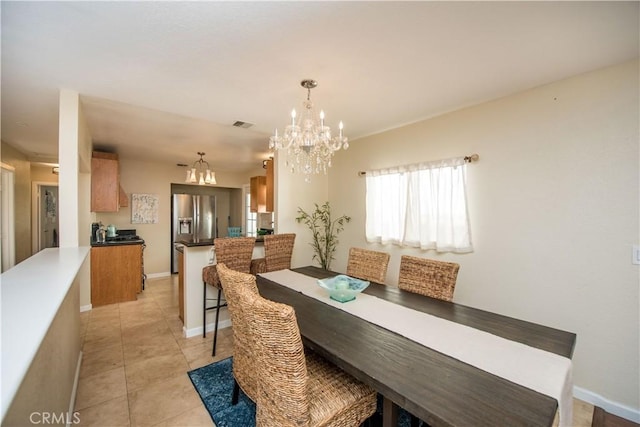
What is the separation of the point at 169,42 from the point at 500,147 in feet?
8.82

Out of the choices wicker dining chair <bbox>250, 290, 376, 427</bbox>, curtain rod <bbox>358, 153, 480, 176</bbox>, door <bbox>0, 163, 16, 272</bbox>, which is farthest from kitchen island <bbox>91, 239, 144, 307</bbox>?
curtain rod <bbox>358, 153, 480, 176</bbox>

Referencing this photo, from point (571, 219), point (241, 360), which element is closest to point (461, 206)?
point (571, 219)

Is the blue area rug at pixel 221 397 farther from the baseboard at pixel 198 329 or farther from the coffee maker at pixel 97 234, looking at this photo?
the coffee maker at pixel 97 234

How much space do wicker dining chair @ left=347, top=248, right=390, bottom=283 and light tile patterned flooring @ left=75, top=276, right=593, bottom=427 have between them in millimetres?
1502

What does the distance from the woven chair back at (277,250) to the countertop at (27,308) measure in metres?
1.57

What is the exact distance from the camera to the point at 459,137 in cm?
274

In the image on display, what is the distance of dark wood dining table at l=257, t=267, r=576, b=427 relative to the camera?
0.87m

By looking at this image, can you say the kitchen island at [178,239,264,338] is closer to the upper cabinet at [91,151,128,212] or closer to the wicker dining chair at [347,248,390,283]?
the wicker dining chair at [347,248,390,283]

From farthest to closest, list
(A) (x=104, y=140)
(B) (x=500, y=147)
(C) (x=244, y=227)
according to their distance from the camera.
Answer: (C) (x=244, y=227)
(A) (x=104, y=140)
(B) (x=500, y=147)

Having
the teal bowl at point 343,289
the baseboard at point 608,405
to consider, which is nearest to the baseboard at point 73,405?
the teal bowl at point 343,289

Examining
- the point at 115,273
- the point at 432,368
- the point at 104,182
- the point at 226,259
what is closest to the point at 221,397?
the point at 226,259

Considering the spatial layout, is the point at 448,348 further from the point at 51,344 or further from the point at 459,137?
the point at 459,137

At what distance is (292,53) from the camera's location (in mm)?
1793

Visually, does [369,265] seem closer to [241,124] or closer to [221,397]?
[221,397]
